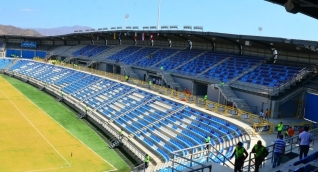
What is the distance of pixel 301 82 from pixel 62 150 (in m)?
16.9

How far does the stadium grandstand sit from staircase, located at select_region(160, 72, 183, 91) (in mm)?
103

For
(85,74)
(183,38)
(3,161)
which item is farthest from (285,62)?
(85,74)

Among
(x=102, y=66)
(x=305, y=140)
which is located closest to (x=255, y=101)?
(x=305, y=140)

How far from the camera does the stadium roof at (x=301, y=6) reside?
34.0ft

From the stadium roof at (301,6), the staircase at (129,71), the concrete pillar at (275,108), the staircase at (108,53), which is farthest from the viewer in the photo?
the staircase at (108,53)

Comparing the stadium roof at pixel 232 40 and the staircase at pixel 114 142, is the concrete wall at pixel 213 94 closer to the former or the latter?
the stadium roof at pixel 232 40

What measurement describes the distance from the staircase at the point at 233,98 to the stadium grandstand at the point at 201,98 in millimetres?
59

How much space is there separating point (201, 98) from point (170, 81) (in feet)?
18.7

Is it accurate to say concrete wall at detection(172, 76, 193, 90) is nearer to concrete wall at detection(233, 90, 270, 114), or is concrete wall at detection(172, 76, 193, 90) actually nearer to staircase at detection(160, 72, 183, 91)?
staircase at detection(160, 72, 183, 91)

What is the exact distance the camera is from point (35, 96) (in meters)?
41.4

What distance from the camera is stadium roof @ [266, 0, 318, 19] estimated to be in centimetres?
1035

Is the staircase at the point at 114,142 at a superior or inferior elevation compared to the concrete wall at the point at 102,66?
inferior

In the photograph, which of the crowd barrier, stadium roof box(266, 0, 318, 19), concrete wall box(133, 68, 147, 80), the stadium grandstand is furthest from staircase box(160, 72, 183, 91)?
stadium roof box(266, 0, 318, 19)

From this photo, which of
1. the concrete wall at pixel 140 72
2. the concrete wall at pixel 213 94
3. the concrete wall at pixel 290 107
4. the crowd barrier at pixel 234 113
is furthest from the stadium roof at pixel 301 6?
the concrete wall at pixel 140 72
